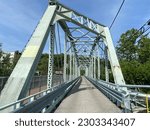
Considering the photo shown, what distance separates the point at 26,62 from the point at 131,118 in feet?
21.3

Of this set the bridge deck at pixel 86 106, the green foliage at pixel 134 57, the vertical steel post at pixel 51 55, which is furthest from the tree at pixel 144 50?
the bridge deck at pixel 86 106

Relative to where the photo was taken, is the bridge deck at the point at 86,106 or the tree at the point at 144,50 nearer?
the bridge deck at the point at 86,106

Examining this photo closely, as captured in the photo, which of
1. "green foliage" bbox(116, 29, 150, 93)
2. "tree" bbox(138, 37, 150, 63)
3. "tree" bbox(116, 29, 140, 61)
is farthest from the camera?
"tree" bbox(116, 29, 140, 61)

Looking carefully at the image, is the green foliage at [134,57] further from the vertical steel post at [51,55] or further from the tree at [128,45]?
the vertical steel post at [51,55]

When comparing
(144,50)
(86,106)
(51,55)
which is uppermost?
(144,50)

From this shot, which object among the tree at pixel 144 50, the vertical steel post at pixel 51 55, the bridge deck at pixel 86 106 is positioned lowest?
the bridge deck at pixel 86 106

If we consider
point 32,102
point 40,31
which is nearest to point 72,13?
point 40,31

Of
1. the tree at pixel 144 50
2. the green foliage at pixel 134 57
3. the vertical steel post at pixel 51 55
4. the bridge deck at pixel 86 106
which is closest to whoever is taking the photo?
the bridge deck at pixel 86 106

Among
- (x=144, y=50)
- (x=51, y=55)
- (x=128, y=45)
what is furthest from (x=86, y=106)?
(x=128, y=45)

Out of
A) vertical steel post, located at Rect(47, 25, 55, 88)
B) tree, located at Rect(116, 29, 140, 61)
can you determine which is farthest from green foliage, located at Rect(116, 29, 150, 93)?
vertical steel post, located at Rect(47, 25, 55, 88)

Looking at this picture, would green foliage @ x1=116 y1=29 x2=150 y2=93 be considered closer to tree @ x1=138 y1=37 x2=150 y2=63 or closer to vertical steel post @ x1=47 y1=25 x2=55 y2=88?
tree @ x1=138 y1=37 x2=150 y2=63

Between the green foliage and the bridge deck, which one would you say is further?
the green foliage

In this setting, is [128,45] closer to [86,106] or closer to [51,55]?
[51,55]

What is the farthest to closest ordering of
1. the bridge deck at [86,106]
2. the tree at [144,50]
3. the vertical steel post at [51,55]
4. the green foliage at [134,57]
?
the tree at [144,50] → the green foliage at [134,57] → the vertical steel post at [51,55] → the bridge deck at [86,106]
